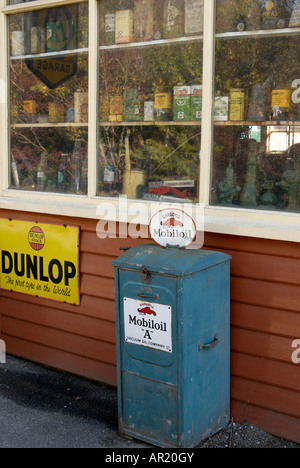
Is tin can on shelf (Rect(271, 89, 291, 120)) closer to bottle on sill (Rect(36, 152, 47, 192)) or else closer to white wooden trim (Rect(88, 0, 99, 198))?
white wooden trim (Rect(88, 0, 99, 198))

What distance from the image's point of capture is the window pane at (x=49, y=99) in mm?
4684

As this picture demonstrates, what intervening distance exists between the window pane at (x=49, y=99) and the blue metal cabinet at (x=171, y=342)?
1.42 meters

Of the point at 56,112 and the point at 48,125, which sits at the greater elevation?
the point at 56,112

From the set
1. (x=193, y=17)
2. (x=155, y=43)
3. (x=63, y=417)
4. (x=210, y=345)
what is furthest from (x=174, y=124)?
(x=63, y=417)

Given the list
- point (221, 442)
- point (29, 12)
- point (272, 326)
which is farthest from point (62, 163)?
point (221, 442)

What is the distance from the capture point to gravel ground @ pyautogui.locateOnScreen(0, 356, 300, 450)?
3730 mm

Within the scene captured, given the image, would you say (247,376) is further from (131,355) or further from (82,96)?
(82,96)

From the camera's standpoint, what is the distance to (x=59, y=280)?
483 cm

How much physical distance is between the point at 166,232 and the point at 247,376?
1.09 m

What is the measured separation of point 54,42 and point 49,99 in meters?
0.46

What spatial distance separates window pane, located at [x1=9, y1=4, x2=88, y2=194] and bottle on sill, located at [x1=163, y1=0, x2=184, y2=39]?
726 millimetres

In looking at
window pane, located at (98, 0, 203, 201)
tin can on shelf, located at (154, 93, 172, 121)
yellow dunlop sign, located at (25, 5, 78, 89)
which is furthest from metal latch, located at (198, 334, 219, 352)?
yellow dunlop sign, located at (25, 5, 78, 89)

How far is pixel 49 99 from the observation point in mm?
4914

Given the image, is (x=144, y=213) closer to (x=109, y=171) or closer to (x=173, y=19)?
(x=109, y=171)
